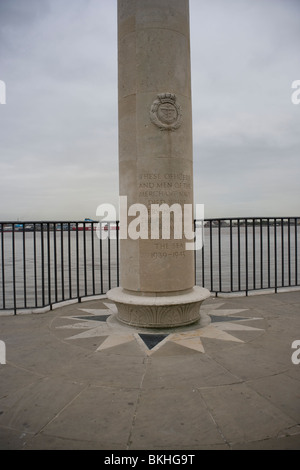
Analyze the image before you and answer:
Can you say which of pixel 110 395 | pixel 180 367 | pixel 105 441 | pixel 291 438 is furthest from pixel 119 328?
pixel 291 438

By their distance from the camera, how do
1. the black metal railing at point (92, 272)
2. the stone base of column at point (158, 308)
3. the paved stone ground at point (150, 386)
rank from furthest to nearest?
the black metal railing at point (92, 272) < the stone base of column at point (158, 308) < the paved stone ground at point (150, 386)

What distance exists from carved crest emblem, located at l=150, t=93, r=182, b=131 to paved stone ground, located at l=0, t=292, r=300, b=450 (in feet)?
9.65

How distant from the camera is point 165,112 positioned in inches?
191

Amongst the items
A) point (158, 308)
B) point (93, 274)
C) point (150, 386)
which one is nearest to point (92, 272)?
point (93, 274)

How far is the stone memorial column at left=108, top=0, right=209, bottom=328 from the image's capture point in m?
4.84

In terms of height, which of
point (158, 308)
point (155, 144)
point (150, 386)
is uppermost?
point (155, 144)

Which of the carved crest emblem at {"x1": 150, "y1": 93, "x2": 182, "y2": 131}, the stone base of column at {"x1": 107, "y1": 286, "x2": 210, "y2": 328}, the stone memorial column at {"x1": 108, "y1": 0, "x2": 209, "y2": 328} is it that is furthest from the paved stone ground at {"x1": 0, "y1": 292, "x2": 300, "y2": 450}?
the carved crest emblem at {"x1": 150, "y1": 93, "x2": 182, "y2": 131}

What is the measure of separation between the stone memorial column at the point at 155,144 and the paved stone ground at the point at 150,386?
45 centimetres

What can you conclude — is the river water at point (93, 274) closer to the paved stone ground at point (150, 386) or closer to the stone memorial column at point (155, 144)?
the stone memorial column at point (155, 144)

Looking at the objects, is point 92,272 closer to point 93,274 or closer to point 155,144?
point 93,274

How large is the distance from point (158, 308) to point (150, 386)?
5.62ft

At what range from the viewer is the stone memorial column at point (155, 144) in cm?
484

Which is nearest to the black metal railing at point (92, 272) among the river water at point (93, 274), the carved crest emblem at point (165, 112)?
the river water at point (93, 274)
